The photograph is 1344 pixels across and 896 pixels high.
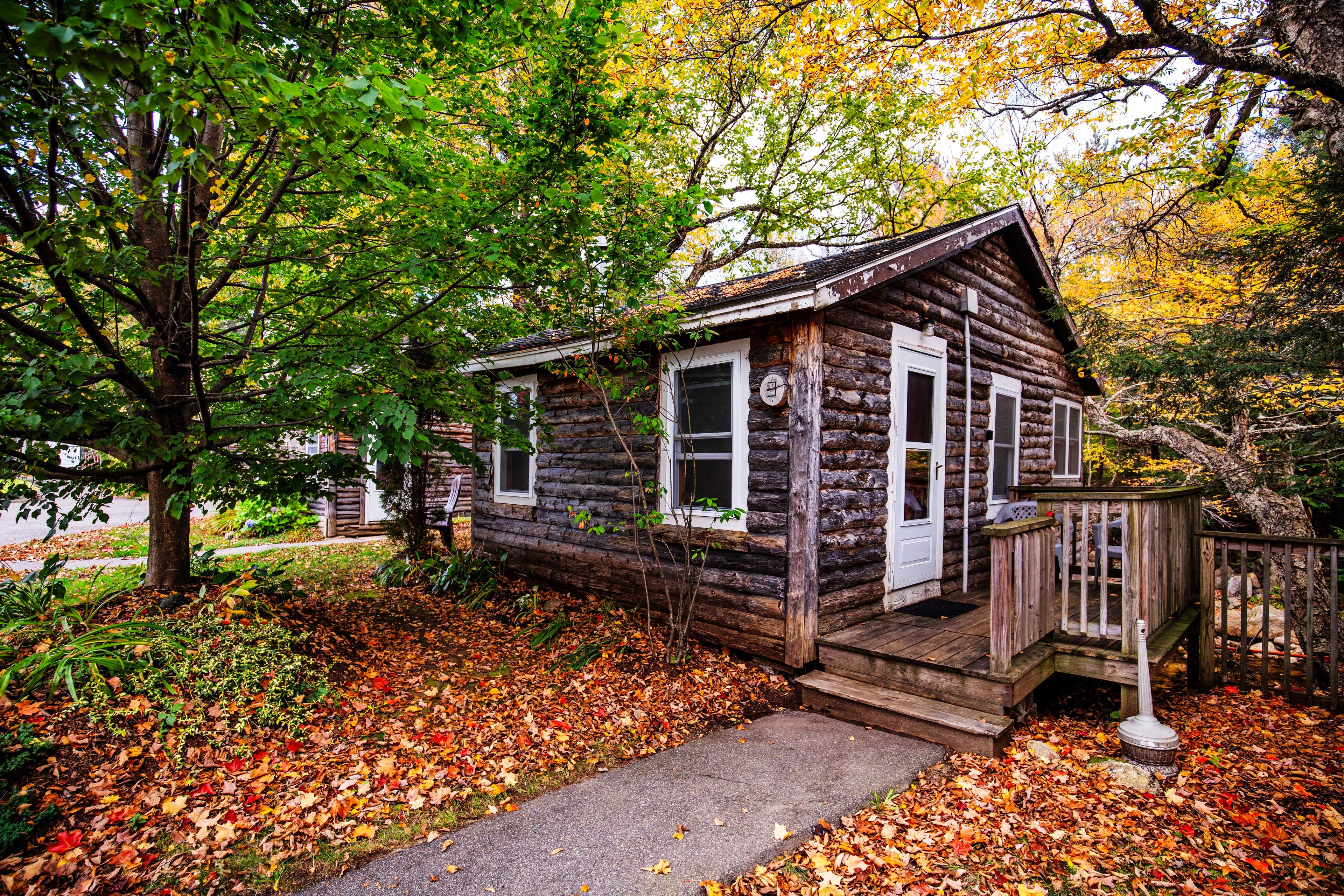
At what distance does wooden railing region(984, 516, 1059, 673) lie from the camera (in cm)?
412

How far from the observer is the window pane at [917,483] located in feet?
20.9

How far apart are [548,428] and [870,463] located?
12.6ft

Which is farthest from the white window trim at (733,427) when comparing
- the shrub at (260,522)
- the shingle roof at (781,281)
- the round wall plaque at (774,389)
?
the shrub at (260,522)

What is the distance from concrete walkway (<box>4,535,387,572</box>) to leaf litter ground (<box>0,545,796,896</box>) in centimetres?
486

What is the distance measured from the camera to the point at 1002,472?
26.2 feet

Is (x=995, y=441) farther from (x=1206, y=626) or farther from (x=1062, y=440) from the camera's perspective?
(x=1062, y=440)

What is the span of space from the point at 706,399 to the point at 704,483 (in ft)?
2.73

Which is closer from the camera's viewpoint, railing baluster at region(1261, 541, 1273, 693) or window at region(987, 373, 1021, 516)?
railing baluster at region(1261, 541, 1273, 693)

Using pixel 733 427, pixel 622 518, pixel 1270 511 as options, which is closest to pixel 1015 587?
pixel 733 427

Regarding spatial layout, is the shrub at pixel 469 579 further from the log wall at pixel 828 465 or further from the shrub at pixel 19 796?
the shrub at pixel 19 796

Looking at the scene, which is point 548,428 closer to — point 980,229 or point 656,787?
point 656,787

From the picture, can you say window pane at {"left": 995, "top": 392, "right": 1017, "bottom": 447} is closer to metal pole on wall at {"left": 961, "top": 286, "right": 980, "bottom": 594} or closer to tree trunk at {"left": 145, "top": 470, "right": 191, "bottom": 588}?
metal pole on wall at {"left": 961, "top": 286, "right": 980, "bottom": 594}

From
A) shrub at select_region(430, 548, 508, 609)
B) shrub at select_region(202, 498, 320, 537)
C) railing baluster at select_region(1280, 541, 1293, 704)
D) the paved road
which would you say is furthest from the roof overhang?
the paved road

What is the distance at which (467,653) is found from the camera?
5.82m
